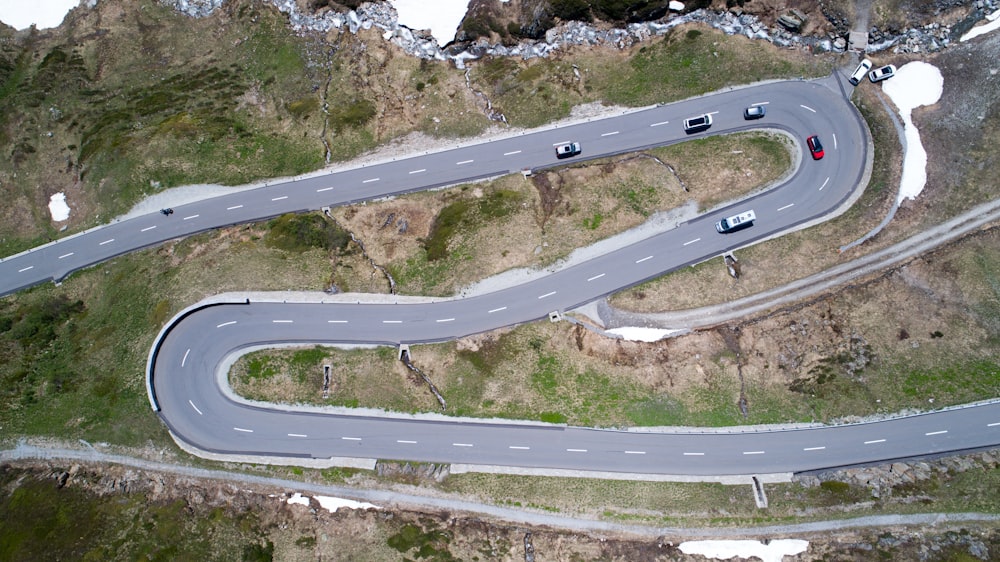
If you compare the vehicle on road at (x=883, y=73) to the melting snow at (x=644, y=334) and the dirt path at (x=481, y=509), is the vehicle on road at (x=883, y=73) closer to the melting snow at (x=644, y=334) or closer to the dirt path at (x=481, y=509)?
the melting snow at (x=644, y=334)

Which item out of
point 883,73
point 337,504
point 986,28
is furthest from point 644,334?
point 986,28

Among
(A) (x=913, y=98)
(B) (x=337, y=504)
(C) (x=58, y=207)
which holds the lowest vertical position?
(B) (x=337, y=504)

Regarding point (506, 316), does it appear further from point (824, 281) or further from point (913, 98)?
point (913, 98)

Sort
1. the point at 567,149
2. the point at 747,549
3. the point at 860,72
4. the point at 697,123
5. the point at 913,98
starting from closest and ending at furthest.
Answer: the point at 747,549 < the point at 913,98 < the point at 860,72 < the point at 697,123 < the point at 567,149

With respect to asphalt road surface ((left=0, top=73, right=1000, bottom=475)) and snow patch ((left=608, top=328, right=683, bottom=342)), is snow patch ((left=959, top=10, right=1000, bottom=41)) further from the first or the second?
snow patch ((left=608, top=328, right=683, bottom=342))

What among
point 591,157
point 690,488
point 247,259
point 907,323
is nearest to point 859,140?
point 907,323

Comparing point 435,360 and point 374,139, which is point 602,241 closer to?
point 435,360
